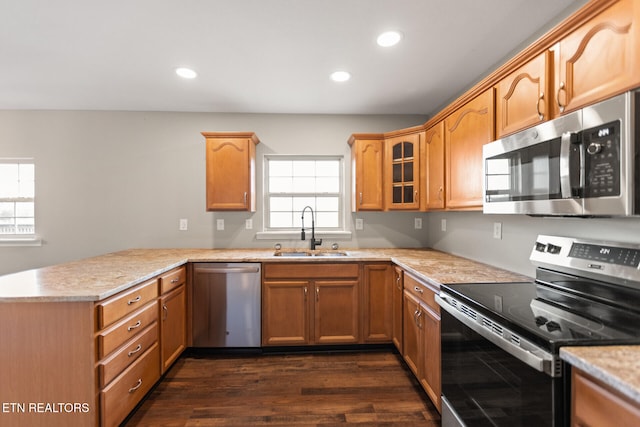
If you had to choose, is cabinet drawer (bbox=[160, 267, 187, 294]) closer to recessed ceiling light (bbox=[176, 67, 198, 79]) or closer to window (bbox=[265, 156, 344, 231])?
window (bbox=[265, 156, 344, 231])

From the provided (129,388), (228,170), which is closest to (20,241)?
(228,170)

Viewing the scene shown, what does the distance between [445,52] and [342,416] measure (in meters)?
2.61

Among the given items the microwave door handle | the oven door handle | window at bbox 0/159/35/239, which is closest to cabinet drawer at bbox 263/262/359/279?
the oven door handle

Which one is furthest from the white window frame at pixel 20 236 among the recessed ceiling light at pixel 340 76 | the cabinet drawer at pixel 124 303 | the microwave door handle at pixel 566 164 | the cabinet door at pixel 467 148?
the microwave door handle at pixel 566 164

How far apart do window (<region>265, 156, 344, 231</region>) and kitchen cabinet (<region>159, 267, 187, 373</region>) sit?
1223 mm

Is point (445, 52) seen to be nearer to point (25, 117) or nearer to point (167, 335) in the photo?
point (167, 335)

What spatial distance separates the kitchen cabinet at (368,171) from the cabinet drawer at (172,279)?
179cm

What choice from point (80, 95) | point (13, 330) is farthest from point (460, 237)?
point (80, 95)

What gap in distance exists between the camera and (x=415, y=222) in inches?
132

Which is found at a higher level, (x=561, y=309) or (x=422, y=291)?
(x=561, y=309)

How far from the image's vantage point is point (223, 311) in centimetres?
256

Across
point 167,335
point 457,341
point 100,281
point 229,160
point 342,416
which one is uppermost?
point 229,160

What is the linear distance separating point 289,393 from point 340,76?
253cm

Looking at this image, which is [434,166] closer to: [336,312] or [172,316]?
Result: [336,312]
